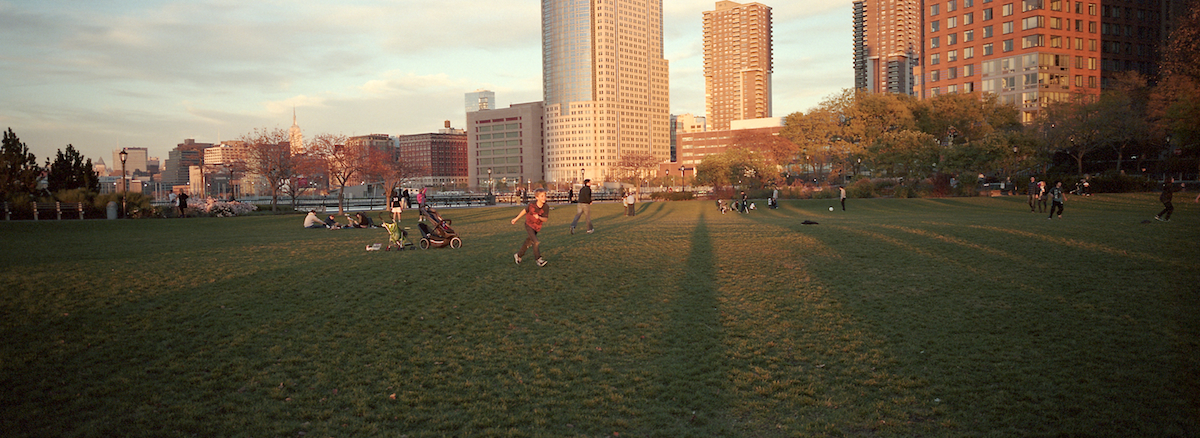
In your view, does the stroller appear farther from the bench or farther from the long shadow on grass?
the bench

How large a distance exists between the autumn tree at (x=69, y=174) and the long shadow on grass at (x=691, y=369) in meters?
42.8

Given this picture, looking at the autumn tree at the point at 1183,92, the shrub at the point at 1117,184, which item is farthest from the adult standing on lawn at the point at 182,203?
the autumn tree at the point at 1183,92

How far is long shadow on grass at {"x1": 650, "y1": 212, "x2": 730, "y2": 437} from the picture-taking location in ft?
17.8

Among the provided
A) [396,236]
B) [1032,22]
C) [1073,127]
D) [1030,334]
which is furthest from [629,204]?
[1032,22]

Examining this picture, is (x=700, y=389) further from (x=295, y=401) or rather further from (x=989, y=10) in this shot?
(x=989, y=10)

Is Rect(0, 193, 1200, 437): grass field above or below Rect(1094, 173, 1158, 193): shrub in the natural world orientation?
below

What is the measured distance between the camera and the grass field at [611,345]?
17.8 ft

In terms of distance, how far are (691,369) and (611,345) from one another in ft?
4.23

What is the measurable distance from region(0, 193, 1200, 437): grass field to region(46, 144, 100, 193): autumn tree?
30554mm

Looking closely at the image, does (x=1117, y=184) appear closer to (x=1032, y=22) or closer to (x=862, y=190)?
(x=862, y=190)

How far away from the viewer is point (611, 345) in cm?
779

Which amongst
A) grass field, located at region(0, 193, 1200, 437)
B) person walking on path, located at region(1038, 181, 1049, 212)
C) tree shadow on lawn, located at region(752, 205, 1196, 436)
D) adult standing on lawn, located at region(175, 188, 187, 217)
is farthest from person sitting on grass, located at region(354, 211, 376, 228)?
person walking on path, located at region(1038, 181, 1049, 212)

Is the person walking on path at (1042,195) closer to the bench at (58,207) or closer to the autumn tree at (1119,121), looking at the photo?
the autumn tree at (1119,121)

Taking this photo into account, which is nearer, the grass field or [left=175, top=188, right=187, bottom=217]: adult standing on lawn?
the grass field
